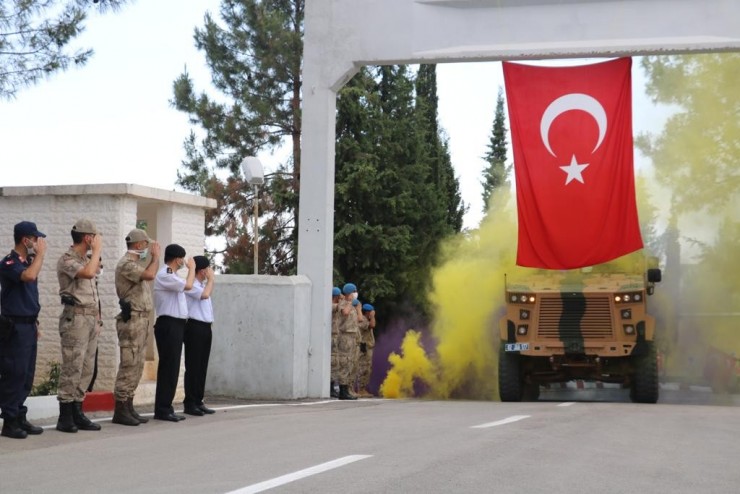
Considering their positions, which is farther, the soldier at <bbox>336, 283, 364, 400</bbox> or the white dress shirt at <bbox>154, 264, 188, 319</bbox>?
the soldier at <bbox>336, 283, 364, 400</bbox>

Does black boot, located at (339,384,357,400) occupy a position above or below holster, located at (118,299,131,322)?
below

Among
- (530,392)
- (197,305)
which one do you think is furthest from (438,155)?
(197,305)

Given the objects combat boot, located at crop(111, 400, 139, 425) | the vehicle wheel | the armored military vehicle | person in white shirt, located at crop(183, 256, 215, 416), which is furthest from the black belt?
the vehicle wheel

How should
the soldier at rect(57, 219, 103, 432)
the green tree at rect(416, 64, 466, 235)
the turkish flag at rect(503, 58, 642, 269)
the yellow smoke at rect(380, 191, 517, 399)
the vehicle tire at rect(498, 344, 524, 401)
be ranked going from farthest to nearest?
the green tree at rect(416, 64, 466, 235), the yellow smoke at rect(380, 191, 517, 399), the vehicle tire at rect(498, 344, 524, 401), the turkish flag at rect(503, 58, 642, 269), the soldier at rect(57, 219, 103, 432)

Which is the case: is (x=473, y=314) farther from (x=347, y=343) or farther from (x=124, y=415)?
(x=124, y=415)

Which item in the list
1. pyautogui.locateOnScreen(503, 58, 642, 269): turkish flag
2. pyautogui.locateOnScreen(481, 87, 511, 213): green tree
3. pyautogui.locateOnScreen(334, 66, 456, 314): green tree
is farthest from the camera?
pyautogui.locateOnScreen(481, 87, 511, 213): green tree

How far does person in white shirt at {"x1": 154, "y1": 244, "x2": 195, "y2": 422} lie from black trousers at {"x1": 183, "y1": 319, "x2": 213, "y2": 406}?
69 centimetres

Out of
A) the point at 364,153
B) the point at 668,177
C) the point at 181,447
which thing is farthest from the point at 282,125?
the point at 181,447

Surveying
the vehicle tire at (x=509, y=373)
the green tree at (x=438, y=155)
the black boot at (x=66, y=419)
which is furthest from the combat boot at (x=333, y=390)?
the green tree at (x=438, y=155)

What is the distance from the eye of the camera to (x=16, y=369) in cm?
1004

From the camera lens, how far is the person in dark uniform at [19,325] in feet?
32.6

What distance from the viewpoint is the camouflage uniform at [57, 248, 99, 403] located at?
10.6 m

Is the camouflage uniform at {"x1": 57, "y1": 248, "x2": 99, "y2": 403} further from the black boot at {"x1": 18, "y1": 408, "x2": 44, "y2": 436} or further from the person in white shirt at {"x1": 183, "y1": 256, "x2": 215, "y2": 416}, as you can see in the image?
the person in white shirt at {"x1": 183, "y1": 256, "x2": 215, "y2": 416}

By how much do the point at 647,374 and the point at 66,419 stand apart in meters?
11.0
